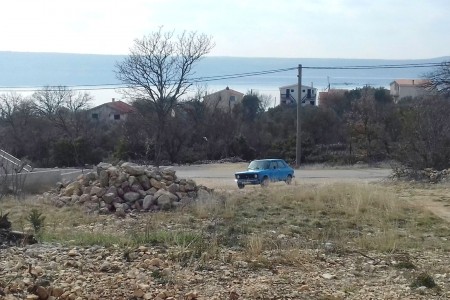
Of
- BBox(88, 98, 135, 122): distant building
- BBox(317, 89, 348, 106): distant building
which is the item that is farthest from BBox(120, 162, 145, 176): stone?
BBox(317, 89, 348, 106): distant building

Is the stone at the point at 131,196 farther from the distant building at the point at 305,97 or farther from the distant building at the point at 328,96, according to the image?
the distant building at the point at 305,97

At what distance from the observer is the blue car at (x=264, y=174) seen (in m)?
26.7

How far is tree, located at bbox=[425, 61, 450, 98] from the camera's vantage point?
30844 millimetres

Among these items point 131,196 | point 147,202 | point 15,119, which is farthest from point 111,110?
point 147,202

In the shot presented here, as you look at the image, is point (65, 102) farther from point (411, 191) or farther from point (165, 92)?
point (411, 191)

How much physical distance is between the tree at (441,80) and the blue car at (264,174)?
28.2 feet

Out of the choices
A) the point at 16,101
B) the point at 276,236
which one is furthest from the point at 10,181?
the point at 16,101

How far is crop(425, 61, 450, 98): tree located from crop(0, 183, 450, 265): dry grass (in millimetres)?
11666

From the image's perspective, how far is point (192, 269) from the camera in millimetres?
8258

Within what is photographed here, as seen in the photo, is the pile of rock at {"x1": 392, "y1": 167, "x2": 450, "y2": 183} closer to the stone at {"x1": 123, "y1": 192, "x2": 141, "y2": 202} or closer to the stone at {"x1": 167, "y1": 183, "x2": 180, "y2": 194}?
the stone at {"x1": 167, "y1": 183, "x2": 180, "y2": 194}

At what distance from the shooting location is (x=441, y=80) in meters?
30.8

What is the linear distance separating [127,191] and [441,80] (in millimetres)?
18578

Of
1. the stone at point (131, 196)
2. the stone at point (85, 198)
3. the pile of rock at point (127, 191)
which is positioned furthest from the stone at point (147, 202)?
the stone at point (85, 198)

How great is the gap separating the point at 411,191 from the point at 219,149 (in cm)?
3535
